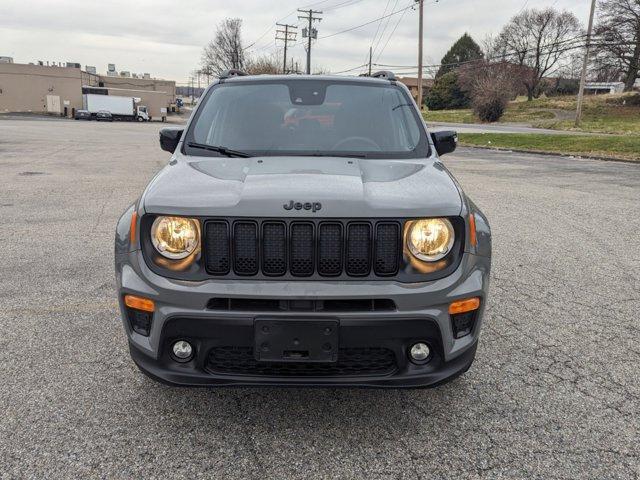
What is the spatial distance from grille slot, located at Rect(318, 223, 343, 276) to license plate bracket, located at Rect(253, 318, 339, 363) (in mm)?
245

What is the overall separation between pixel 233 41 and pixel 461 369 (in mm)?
91125

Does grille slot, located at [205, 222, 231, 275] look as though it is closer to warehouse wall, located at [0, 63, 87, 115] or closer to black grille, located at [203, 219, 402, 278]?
black grille, located at [203, 219, 402, 278]

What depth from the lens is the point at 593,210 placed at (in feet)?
29.1

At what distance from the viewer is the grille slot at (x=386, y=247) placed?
2.53m

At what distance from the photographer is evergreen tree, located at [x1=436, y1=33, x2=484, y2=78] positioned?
87688 mm

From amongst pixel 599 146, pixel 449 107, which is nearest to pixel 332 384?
pixel 599 146

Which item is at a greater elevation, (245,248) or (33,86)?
(33,86)

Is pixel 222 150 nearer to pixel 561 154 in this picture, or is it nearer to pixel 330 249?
pixel 330 249

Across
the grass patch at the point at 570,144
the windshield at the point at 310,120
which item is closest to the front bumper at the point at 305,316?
the windshield at the point at 310,120

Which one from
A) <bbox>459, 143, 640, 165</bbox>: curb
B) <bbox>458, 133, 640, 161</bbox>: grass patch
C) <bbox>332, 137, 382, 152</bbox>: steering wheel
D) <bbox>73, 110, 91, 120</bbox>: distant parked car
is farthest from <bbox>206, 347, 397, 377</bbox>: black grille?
<bbox>73, 110, 91, 120</bbox>: distant parked car

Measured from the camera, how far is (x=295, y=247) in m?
2.51

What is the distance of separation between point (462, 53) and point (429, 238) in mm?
93707

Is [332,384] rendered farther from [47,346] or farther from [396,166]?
[47,346]

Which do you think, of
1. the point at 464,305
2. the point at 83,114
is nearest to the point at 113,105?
the point at 83,114
